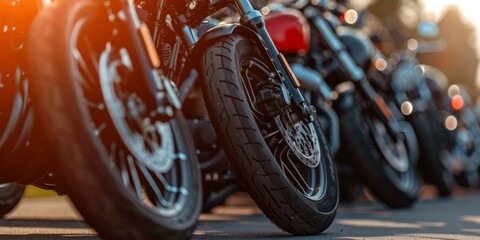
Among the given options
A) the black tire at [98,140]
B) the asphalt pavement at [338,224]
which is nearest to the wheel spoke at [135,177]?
the black tire at [98,140]

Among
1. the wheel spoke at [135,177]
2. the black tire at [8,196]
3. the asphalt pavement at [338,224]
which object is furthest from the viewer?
the black tire at [8,196]

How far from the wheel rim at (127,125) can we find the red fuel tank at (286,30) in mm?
3043

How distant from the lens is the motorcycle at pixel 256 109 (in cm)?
405

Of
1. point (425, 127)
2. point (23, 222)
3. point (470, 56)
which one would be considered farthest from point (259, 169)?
point (470, 56)

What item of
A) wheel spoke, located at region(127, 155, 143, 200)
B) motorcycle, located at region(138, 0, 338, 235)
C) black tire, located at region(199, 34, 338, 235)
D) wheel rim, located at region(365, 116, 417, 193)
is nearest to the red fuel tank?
wheel rim, located at region(365, 116, 417, 193)

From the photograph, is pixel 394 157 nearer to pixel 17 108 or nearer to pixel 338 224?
pixel 338 224

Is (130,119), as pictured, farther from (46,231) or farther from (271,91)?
(46,231)

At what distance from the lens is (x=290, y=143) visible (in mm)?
4406

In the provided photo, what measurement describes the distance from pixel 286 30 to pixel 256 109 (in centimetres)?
214

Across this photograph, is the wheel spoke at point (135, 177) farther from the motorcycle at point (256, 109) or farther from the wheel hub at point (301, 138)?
the wheel hub at point (301, 138)

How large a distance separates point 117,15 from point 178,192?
2.10ft

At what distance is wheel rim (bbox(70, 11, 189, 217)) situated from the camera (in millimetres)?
3066

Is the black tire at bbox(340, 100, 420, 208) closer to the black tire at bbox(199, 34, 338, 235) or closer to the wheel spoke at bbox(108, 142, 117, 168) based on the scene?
the black tire at bbox(199, 34, 338, 235)

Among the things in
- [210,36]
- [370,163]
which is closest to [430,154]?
[370,163]
